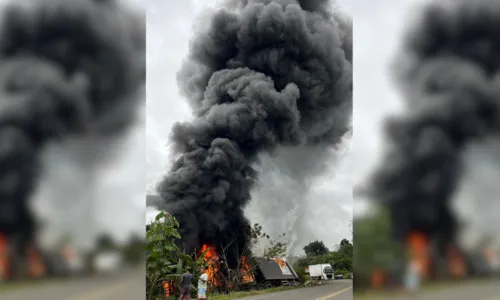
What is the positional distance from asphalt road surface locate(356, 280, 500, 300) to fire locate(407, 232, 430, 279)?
0.53 feet

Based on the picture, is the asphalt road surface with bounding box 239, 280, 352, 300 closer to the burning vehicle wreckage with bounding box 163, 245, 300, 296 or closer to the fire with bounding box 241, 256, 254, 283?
the burning vehicle wreckage with bounding box 163, 245, 300, 296

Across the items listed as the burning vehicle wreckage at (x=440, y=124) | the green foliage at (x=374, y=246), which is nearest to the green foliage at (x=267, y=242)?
the green foliage at (x=374, y=246)

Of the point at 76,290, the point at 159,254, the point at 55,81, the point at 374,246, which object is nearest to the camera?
the point at 76,290

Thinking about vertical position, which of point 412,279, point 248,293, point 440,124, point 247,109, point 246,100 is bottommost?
point 248,293

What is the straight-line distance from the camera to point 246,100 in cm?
1079

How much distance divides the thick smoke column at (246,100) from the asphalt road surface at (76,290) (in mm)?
6383

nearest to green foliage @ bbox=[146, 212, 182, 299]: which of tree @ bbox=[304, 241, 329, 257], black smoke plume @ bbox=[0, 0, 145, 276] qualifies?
tree @ bbox=[304, 241, 329, 257]

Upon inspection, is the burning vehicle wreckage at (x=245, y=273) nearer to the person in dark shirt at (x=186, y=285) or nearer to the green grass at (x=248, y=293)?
the green grass at (x=248, y=293)

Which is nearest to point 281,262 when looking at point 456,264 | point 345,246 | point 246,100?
point 345,246

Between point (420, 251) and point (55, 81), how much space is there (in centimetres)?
333

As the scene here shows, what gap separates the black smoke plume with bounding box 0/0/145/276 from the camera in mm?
3164

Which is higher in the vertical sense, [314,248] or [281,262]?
[314,248]

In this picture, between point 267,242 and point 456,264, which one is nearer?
point 456,264

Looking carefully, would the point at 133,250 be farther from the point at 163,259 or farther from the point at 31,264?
the point at 163,259
